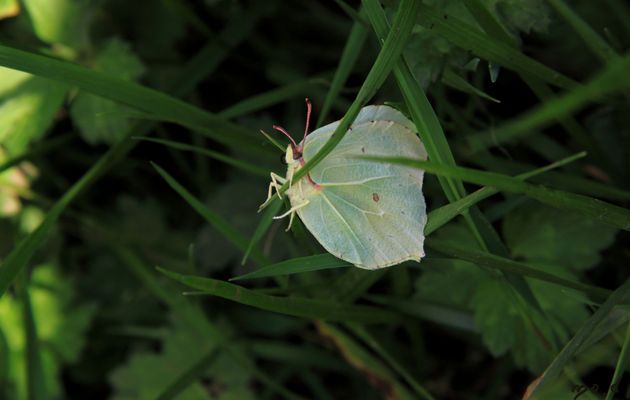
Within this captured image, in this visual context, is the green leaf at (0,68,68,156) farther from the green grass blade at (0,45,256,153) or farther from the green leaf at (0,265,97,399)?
the green leaf at (0,265,97,399)

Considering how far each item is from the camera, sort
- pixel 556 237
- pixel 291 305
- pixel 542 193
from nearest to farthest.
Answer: pixel 542 193
pixel 291 305
pixel 556 237

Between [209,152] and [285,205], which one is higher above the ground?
[209,152]

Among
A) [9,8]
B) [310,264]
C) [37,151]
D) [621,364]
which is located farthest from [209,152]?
[621,364]

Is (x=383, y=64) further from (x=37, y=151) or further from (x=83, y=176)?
(x=37, y=151)

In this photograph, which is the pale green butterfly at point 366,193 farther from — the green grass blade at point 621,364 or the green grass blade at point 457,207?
the green grass blade at point 621,364

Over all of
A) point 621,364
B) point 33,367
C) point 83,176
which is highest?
point 83,176

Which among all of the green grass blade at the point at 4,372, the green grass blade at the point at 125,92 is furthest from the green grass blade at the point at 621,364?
the green grass blade at the point at 4,372
